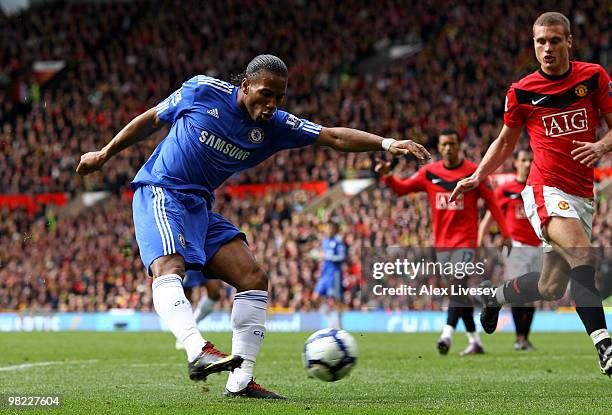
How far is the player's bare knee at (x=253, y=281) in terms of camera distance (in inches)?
291

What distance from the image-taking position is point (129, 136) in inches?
288

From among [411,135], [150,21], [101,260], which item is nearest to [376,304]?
[411,135]

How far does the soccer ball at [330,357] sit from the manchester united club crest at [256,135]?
4.91ft

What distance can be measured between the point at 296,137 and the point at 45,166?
90.1 ft

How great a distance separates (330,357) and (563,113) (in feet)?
8.60

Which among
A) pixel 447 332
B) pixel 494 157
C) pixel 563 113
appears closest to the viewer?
pixel 563 113

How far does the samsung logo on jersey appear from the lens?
23.7 ft

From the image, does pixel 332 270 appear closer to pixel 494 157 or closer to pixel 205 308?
pixel 205 308

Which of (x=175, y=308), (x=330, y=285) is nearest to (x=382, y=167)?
(x=175, y=308)

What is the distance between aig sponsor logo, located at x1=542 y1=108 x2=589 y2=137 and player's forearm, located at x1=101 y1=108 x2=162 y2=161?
3010 mm

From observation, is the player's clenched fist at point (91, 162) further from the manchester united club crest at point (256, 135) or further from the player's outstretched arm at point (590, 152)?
the player's outstretched arm at point (590, 152)

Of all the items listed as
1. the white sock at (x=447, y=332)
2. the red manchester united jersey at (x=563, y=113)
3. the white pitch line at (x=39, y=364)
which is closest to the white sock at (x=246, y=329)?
the red manchester united jersey at (x=563, y=113)

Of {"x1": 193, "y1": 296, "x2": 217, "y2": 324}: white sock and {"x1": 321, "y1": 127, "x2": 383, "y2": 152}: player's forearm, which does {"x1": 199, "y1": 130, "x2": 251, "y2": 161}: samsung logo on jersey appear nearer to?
{"x1": 321, "y1": 127, "x2": 383, "y2": 152}: player's forearm

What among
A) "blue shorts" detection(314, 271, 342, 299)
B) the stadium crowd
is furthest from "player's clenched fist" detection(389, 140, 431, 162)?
the stadium crowd
